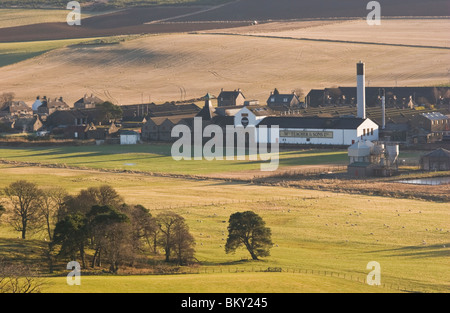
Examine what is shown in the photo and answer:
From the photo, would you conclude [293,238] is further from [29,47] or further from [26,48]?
[29,47]

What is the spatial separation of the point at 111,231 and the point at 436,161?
3870cm

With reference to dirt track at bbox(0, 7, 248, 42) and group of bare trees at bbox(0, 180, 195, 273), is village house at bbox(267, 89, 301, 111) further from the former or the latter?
group of bare trees at bbox(0, 180, 195, 273)

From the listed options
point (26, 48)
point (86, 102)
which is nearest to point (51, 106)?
→ point (86, 102)

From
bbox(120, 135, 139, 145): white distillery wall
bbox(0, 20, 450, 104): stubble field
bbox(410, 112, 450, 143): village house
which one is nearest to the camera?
bbox(410, 112, 450, 143): village house

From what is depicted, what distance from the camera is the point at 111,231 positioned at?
41.3 metres

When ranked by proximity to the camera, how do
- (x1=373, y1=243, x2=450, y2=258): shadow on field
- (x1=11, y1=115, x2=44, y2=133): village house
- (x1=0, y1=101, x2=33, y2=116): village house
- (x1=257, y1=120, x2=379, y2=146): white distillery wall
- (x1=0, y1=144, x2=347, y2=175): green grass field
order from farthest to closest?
(x1=0, y1=101, x2=33, y2=116): village house
(x1=11, y1=115, x2=44, y2=133): village house
(x1=257, y1=120, x2=379, y2=146): white distillery wall
(x1=0, y1=144, x2=347, y2=175): green grass field
(x1=373, y1=243, x2=450, y2=258): shadow on field

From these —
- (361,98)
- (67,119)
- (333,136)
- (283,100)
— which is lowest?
(333,136)

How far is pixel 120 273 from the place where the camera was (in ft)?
129

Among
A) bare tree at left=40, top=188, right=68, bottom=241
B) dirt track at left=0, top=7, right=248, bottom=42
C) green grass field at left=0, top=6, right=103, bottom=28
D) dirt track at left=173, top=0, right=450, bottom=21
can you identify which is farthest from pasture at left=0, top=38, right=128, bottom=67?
bare tree at left=40, top=188, right=68, bottom=241

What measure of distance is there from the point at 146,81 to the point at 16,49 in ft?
111

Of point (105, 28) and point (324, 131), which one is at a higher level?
point (105, 28)

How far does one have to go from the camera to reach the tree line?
41188 millimetres
